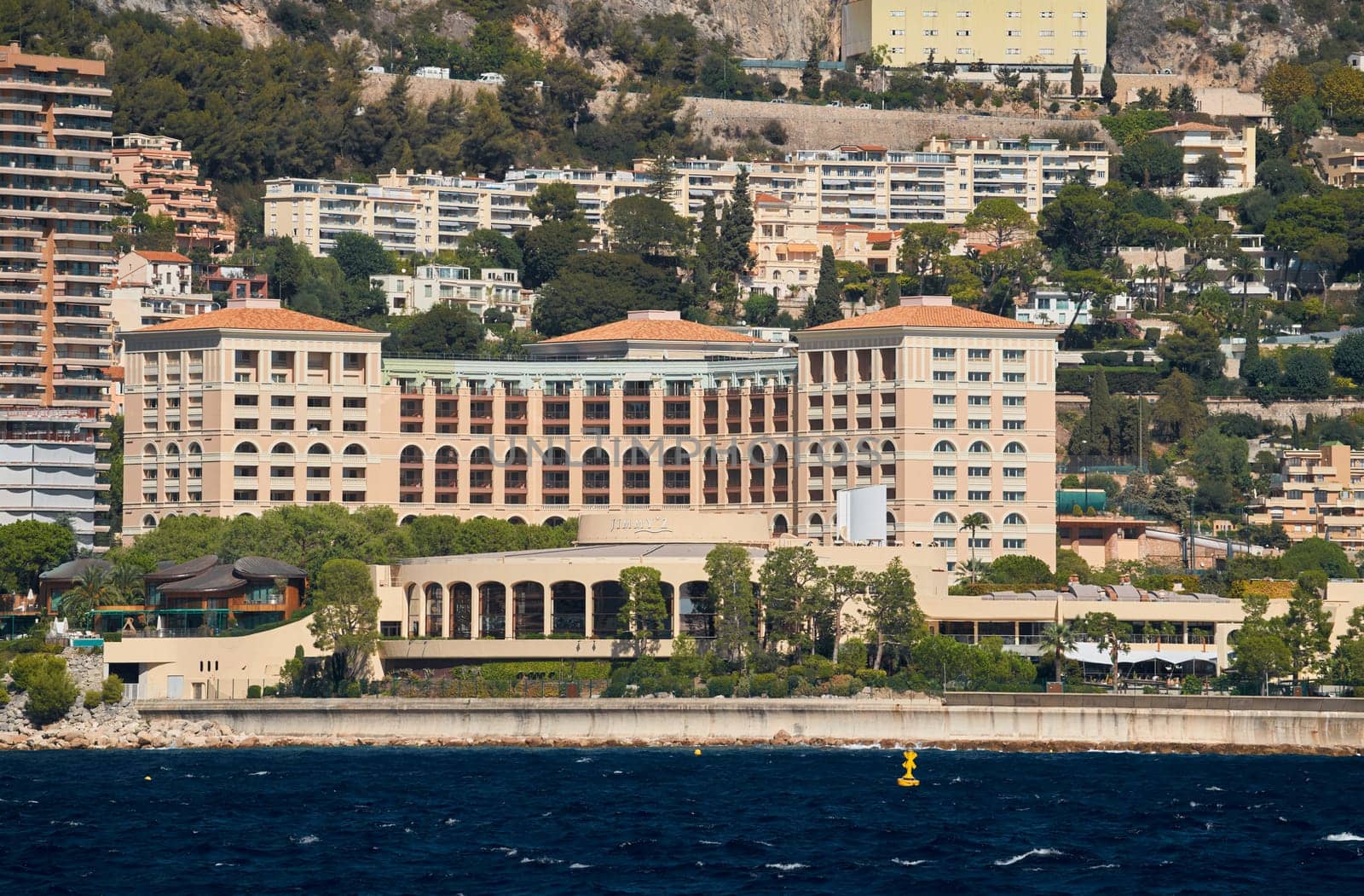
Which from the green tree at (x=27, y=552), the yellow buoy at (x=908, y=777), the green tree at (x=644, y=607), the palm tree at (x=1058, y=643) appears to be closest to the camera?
the yellow buoy at (x=908, y=777)

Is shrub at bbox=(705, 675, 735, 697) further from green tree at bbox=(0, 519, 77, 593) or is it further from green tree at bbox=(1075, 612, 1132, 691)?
green tree at bbox=(0, 519, 77, 593)

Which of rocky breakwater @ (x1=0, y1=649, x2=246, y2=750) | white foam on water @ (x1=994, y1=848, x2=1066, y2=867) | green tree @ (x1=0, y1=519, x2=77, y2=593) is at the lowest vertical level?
rocky breakwater @ (x1=0, y1=649, x2=246, y2=750)

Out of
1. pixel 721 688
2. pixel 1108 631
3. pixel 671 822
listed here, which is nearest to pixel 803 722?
pixel 721 688

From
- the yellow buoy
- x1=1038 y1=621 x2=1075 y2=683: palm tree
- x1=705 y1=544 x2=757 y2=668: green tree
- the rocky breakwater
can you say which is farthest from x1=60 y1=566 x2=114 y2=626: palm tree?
x1=1038 y1=621 x2=1075 y2=683: palm tree

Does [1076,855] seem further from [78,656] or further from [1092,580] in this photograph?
[1092,580]

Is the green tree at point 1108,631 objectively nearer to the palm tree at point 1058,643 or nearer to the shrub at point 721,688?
the palm tree at point 1058,643

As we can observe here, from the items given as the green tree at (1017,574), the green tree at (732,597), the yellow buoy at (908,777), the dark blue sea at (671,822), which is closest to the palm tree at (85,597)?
the dark blue sea at (671,822)
